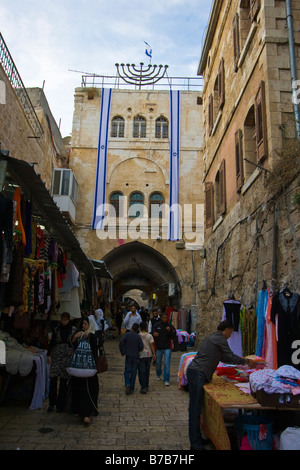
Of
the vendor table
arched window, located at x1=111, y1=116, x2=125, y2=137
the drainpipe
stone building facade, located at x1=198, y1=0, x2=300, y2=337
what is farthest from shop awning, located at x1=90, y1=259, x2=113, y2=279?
arched window, located at x1=111, y1=116, x2=125, y2=137

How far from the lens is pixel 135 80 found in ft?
72.5

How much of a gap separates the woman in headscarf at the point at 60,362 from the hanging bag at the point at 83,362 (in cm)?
38

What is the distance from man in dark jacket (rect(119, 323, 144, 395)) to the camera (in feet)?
22.6

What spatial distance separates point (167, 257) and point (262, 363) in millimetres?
14223

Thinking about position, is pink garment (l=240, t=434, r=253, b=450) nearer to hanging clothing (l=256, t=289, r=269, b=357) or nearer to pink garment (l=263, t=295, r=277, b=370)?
pink garment (l=263, t=295, r=277, b=370)

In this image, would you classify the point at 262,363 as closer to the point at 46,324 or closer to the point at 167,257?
the point at 46,324

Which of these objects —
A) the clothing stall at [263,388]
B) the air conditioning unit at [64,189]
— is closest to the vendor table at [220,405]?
the clothing stall at [263,388]

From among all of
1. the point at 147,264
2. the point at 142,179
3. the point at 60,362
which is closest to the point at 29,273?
the point at 60,362

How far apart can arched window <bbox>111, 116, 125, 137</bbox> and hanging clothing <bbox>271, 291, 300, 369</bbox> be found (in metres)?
17.5

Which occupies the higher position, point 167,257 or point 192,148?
point 192,148

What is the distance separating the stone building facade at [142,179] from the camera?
18.9 metres

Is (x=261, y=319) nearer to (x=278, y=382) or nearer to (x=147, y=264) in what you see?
(x=278, y=382)

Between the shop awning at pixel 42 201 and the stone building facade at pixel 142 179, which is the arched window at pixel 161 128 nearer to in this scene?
the stone building facade at pixel 142 179
